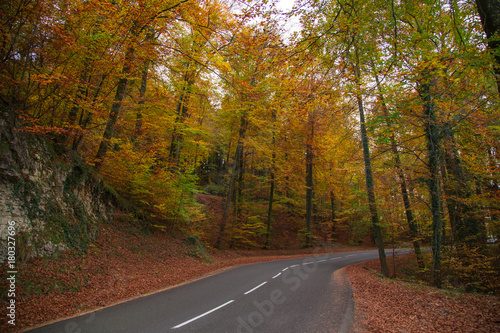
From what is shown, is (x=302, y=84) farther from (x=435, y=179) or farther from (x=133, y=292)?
(x=133, y=292)

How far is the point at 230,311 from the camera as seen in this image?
17.9 ft

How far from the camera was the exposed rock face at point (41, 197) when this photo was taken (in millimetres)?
5512

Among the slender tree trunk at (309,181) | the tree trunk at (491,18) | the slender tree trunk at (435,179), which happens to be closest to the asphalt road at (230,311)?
the slender tree trunk at (435,179)

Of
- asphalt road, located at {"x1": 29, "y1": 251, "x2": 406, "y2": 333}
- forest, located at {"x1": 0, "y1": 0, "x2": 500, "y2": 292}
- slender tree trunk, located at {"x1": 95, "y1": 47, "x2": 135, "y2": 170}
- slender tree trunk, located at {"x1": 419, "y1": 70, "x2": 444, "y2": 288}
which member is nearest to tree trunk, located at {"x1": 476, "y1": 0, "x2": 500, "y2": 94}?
forest, located at {"x1": 0, "y1": 0, "x2": 500, "y2": 292}

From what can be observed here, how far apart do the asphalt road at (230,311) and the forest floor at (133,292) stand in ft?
1.63

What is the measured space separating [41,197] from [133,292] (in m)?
3.82

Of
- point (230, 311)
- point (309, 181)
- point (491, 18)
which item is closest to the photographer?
point (491, 18)

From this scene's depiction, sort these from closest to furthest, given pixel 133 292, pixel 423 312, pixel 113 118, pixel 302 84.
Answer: pixel 423 312, pixel 302 84, pixel 133 292, pixel 113 118

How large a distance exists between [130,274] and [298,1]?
9.34 meters

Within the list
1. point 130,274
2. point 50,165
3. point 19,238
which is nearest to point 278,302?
point 130,274

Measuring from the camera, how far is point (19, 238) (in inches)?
213

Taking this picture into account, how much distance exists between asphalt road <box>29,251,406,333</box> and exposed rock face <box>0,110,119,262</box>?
2.54m

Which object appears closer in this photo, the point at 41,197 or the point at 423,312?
the point at 423,312

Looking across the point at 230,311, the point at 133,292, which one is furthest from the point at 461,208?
the point at 133,292
